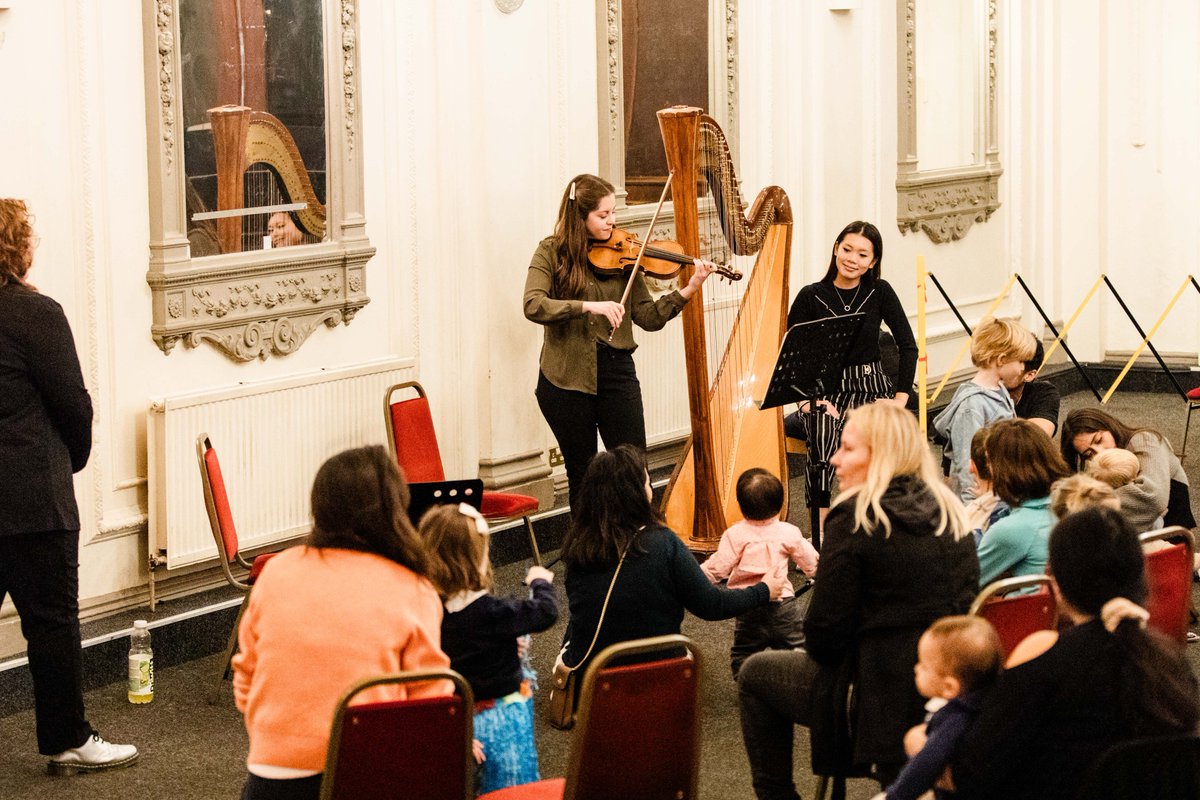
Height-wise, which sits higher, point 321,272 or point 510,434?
point 321,272

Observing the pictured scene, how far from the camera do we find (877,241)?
5930 mm

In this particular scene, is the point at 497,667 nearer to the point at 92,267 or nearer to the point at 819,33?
the point at 92,267

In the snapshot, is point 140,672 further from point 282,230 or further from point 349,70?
point 349,70

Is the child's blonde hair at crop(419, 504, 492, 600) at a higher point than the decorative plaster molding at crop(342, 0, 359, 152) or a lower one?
lower

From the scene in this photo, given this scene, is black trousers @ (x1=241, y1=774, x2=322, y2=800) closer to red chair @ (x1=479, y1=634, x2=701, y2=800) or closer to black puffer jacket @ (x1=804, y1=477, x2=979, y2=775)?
red chair @ (x1=479, y1=634, x2=701, y2=800)

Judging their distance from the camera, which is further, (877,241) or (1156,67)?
(1156,67)

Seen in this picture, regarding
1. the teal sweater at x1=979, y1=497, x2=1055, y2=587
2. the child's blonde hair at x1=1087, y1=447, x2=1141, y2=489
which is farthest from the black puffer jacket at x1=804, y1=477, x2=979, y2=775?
the child's blonde hair at x1=1087, y1=447, x2=1141, y2=489

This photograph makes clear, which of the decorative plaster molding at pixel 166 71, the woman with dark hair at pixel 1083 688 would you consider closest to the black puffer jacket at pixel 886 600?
the woman with dark hair at pixel 1083 688

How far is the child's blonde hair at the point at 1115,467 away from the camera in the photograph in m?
5.05

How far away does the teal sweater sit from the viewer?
165 inches

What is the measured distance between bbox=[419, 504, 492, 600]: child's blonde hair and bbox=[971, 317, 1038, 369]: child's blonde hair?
248cm

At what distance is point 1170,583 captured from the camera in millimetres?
4023

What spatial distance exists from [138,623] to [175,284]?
113 cm

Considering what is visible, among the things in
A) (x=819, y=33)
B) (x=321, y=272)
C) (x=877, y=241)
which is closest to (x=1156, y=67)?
(x=819, y=33)
